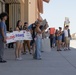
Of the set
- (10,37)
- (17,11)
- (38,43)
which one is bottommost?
(38,43)

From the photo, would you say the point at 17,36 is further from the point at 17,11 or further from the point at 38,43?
the point at 17,11

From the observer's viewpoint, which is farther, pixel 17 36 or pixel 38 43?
pixel 38 43

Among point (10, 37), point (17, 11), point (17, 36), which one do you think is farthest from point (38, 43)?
point (17, 11)

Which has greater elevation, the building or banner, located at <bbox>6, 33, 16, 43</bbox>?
the building

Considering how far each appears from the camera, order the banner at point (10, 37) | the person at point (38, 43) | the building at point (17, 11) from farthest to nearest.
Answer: the building at point (17, 11) → the person at point (38, 43) → the banner at point (10, 37)

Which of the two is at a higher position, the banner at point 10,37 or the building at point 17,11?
the building at point 17,11

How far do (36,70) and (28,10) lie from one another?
19950 mm

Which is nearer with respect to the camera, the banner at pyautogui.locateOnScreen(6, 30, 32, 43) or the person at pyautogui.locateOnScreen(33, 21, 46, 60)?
the banner at pyautogui.locateOnScreen(6, 30, 32, 43)

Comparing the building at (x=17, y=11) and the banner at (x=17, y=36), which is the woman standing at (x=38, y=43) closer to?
the banner at (x=17, y=36)

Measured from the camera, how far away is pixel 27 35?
15.5 metres

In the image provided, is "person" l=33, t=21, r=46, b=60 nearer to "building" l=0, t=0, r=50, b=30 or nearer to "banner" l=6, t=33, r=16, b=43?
"banner" l=6, t=33, r=16, b=43

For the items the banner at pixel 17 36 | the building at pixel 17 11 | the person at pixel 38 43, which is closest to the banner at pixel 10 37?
the banner at pixel 17 36

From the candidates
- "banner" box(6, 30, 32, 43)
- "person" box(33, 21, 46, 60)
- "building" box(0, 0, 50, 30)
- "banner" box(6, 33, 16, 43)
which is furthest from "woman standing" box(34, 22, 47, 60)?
"building" box(0, 0, 50, 30)

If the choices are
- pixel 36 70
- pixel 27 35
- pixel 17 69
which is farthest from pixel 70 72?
pixel 27 35
